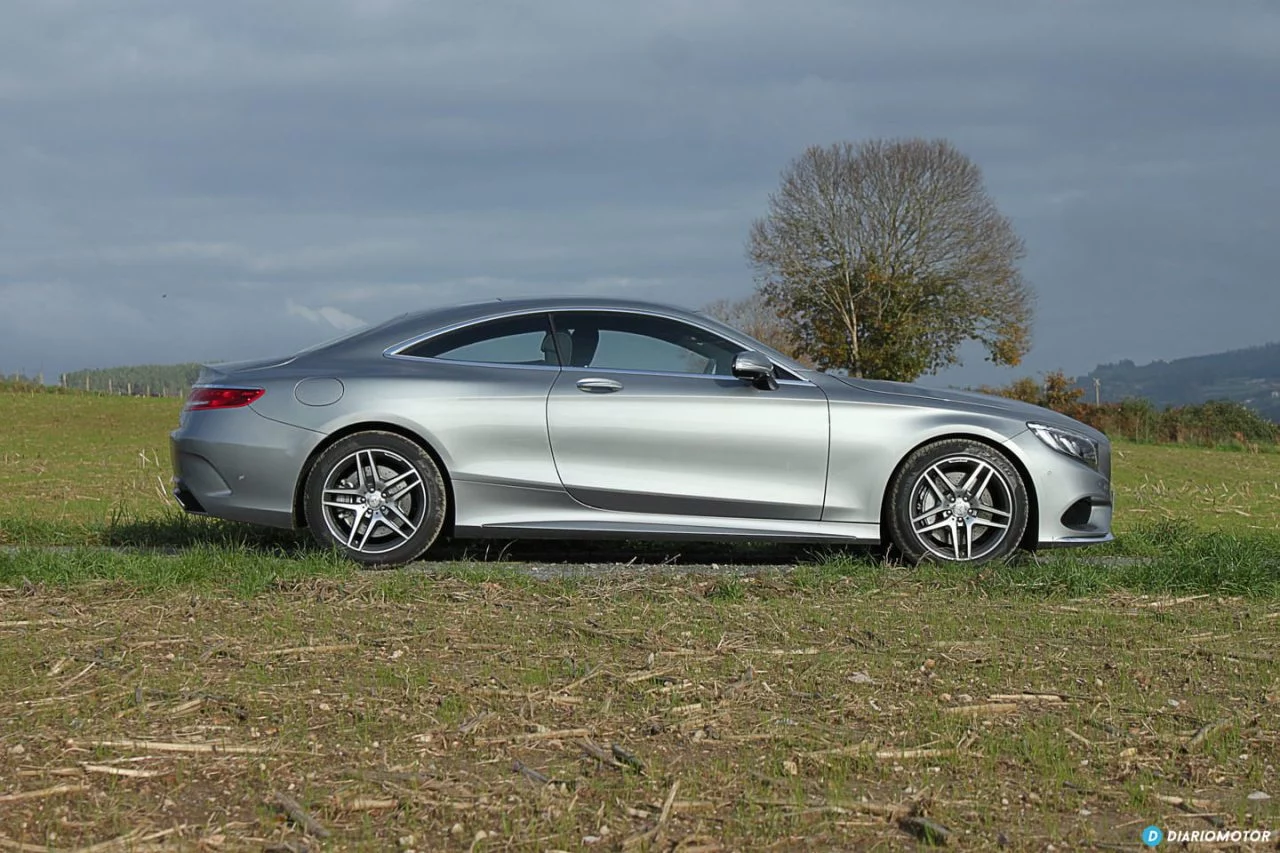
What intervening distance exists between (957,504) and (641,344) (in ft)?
6.82

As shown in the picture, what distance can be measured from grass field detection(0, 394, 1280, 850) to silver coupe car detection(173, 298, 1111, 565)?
307 mm

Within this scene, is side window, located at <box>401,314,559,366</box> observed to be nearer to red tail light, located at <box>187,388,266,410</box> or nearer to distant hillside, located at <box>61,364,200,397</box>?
red tail light, located at <box>187,388,266,410</box>

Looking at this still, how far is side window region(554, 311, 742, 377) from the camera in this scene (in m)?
7.57

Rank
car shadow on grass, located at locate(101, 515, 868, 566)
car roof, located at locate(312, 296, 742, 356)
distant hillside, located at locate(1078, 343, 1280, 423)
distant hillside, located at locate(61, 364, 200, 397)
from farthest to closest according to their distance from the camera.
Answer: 1. distant hillside, located at locate(1078, 343, 1280, 423)
2. distant hillside, located at locate(61, 364, 200, 397)
3. car shadow on grass, located at locate(101, 515, 868, 566)
4. car roof, located at locate(312, 296, 742, 356)

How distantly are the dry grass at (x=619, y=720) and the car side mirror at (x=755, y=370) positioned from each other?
1.52 meters

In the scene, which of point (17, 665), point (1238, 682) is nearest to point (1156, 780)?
point (1238, 682)

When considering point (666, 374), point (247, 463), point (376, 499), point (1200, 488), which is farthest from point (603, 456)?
point (1200, 488)

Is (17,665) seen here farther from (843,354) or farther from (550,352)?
(843,354)

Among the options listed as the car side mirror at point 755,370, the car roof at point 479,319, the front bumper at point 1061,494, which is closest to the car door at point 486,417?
the car roof at point 479,319

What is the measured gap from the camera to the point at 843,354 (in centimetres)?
5497

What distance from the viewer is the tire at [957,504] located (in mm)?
7398

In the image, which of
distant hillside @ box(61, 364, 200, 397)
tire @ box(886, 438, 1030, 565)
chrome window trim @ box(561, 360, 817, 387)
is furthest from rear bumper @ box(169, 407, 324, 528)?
distant hillside @ box(61, 364, 200, 397)

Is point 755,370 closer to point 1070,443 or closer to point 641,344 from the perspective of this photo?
point 641,344

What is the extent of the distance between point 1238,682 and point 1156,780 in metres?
1.38
